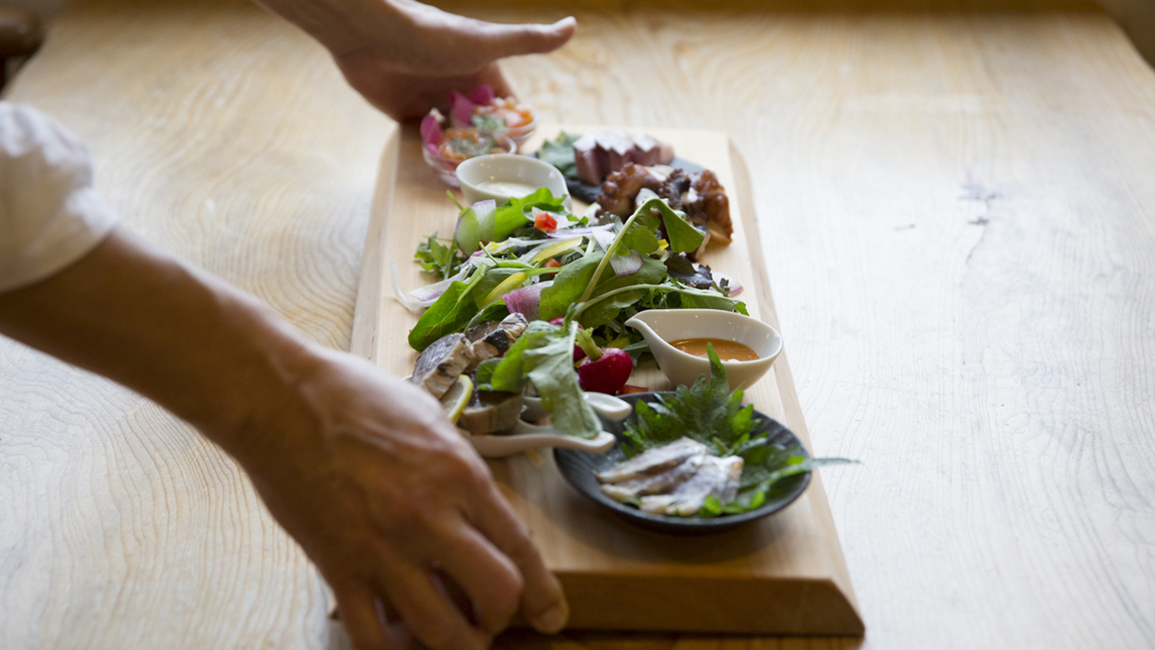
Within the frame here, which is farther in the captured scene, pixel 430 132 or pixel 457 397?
pixel 430 132

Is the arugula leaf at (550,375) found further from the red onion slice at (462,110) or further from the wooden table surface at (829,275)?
the red onion slice at (462,110)

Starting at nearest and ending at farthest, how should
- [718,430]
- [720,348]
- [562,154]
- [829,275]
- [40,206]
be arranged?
[40,206]
[718,430]
[720,348]
[829,275]
[562,154]

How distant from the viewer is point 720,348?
3.43ft

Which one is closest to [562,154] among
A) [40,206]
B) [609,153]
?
[609,153]

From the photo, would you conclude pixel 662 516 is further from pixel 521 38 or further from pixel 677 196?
pixel 521 38

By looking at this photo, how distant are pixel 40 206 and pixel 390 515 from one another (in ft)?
1.08

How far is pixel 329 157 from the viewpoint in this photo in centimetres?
176

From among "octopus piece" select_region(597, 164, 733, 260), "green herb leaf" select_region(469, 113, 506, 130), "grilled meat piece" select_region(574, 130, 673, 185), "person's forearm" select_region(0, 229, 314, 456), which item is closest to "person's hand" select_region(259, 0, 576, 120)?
"green herb leaf" select_region(469, 113, 506, 130)

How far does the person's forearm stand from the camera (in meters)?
0.67

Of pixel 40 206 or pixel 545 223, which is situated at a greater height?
pixel 40 206

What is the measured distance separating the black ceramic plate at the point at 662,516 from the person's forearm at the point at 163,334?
0.25 m

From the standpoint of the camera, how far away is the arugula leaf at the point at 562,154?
1.54 m

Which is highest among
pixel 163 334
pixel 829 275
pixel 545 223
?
pixel 163 334

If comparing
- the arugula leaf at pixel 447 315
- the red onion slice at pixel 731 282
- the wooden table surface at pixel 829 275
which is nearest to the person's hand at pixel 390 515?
the wooden table surface at pixel 829 275
